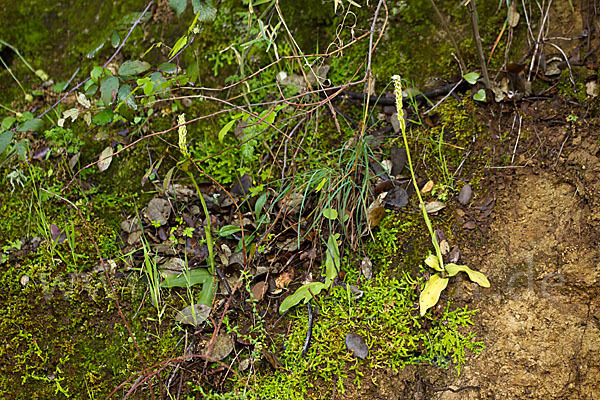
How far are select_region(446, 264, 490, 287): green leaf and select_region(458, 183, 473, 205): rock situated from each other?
0.99 feet

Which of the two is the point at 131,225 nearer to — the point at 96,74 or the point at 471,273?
the point at 96,74

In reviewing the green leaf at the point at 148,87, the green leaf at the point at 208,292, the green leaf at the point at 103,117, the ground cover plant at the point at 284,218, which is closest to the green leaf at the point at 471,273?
the ground cover plant at the point at 284,218

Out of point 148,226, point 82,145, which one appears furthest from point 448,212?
point 82,145

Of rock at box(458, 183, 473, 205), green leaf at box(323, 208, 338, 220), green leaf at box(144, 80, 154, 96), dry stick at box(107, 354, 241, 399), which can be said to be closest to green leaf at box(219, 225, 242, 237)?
green leaf at box(323, 208, 338, 220)

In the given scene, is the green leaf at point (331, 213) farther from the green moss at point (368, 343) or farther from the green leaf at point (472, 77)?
the green leaf at point (472, 77)

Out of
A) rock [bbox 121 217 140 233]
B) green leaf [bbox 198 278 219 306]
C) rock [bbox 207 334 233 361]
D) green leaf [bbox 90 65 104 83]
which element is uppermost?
green leaf [bbox 90 65 104 83]

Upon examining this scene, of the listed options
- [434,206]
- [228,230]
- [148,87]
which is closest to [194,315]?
[228,230]

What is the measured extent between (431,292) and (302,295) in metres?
0.50

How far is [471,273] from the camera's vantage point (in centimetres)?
170

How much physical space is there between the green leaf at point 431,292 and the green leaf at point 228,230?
0.84 metres

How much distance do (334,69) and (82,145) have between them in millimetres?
1407

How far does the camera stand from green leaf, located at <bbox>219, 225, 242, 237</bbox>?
198 centimetres

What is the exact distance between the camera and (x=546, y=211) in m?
1.77

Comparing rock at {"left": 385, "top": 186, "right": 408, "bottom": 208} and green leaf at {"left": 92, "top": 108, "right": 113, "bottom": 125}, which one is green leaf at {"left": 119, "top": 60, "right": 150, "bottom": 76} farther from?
rock at {"left": 385, "top": 186, "right": 408, "bottom": 208}
